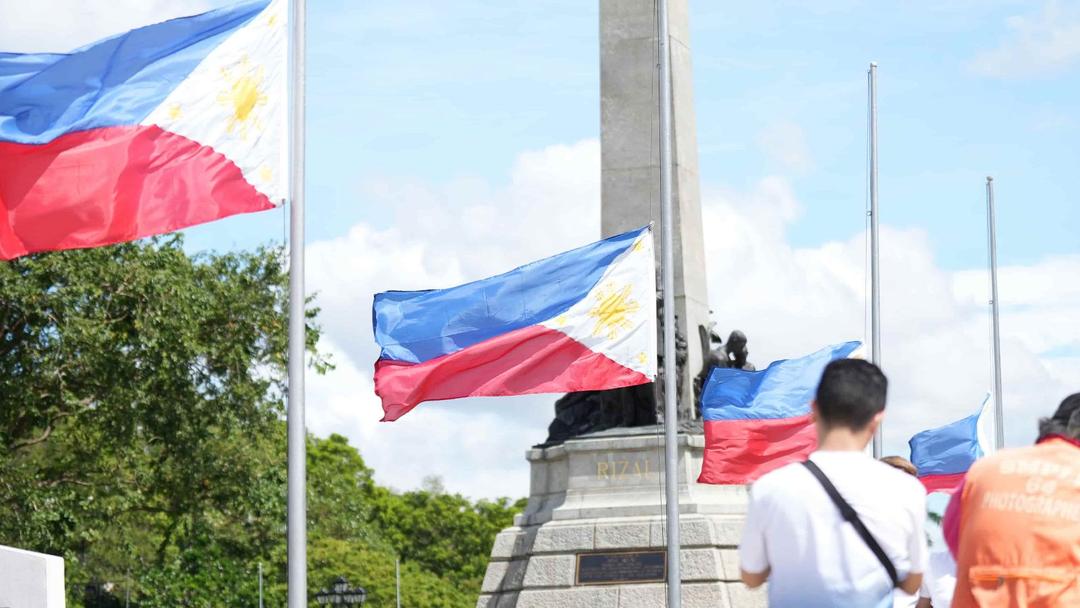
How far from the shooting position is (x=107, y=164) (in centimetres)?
1227

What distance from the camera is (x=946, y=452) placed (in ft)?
65.7

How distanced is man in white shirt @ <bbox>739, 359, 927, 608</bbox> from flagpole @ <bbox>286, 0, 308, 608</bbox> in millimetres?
7012

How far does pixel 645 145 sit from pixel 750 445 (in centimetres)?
553

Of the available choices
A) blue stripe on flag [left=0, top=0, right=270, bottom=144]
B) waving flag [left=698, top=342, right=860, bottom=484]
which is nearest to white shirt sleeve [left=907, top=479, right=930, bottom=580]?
blue stripe on flag [left=0, top=0, right=270, bottom=144]

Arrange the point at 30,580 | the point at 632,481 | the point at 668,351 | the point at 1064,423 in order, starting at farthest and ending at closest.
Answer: the point at 632,481
the point at 668,351
the point at 30,580
the point at 1064,423

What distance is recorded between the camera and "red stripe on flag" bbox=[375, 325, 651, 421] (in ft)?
50.9

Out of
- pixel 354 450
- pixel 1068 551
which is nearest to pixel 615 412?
pixel 1068 551

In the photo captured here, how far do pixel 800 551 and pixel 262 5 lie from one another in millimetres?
8596

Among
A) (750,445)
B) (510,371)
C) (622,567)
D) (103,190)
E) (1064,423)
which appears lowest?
(622,567)

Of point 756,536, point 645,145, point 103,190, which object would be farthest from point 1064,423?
point 645,145

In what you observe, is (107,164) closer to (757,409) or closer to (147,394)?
(757,409)

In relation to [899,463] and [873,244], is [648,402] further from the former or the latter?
[899,463]

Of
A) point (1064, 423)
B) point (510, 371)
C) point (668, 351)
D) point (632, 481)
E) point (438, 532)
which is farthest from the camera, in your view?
point (438, 532)

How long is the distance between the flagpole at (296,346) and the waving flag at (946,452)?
9153 millimetres
